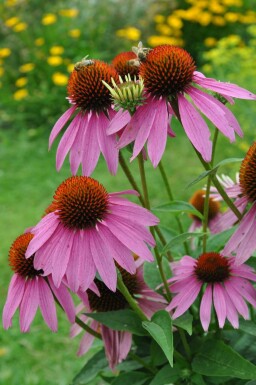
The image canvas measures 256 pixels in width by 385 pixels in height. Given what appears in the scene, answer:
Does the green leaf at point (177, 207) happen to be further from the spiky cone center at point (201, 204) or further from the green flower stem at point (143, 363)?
the spiky cone center at point (201, 204)

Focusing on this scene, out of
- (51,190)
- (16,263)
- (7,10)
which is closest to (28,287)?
(16,263)

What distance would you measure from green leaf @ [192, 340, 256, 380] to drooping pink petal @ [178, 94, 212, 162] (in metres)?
0.30

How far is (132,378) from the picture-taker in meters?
1.05

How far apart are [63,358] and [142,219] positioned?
1522mm

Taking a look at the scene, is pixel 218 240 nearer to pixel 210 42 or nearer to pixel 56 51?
pixel 56 51

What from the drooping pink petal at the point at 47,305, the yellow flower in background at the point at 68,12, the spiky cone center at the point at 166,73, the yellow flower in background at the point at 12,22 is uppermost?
the yellow flower in background at the point at 68,12

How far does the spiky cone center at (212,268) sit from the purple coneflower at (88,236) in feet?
0.50

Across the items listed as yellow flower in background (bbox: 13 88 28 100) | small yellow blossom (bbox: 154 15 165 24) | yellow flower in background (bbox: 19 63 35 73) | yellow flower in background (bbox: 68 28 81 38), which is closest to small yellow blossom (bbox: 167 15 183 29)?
small yellow blossom (bbox: 154 15 165 24)

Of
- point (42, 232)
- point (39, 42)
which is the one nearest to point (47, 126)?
point (39, 42)

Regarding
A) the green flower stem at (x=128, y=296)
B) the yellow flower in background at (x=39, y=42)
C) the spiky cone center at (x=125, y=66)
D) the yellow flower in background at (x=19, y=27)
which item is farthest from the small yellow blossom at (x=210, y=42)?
the green flower stem at (x=128, y=296)

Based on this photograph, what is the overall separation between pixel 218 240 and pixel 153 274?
122 mm

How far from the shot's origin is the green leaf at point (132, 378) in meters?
1.04

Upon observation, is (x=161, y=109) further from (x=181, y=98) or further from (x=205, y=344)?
(x=205, y=344)

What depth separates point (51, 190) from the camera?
3.48 metres
